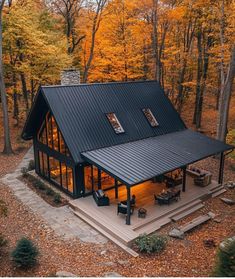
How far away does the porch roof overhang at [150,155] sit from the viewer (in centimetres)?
1165

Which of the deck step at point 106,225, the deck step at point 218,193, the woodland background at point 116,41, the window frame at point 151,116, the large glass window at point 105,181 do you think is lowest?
the deck step at point 218,193

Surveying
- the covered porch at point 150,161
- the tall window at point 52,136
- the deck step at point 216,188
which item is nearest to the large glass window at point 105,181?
the covered porch at point 150,161

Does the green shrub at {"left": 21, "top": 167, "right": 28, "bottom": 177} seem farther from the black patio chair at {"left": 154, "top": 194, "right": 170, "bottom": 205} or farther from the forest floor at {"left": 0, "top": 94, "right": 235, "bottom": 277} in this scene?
the black patio chair at {"left": 154, "top": 194, "right": 170, "bottom": 205}

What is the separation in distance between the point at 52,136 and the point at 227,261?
10.3 metres

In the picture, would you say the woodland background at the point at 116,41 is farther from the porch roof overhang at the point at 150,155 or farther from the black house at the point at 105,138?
the black house at the point at 105,138

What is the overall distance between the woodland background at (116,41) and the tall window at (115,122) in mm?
7355

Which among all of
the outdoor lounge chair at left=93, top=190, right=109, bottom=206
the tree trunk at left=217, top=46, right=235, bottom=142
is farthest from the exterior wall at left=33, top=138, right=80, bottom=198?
the tree trunk at left=217, top=46, right=235, bottom=142

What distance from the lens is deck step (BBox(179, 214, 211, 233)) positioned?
37.3 ft

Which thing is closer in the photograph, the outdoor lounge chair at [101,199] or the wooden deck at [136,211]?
the wooden deck at [136,211]

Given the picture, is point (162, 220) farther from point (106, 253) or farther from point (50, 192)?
point (50, 192)

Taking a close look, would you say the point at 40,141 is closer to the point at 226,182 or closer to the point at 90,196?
the point at 90,196

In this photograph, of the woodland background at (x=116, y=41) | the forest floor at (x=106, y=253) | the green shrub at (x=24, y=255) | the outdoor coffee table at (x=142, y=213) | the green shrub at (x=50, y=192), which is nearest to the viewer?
the green shrub at (x=24, y=255)

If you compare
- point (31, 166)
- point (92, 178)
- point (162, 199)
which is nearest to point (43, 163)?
point (31, 166)

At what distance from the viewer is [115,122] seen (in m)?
15.0
